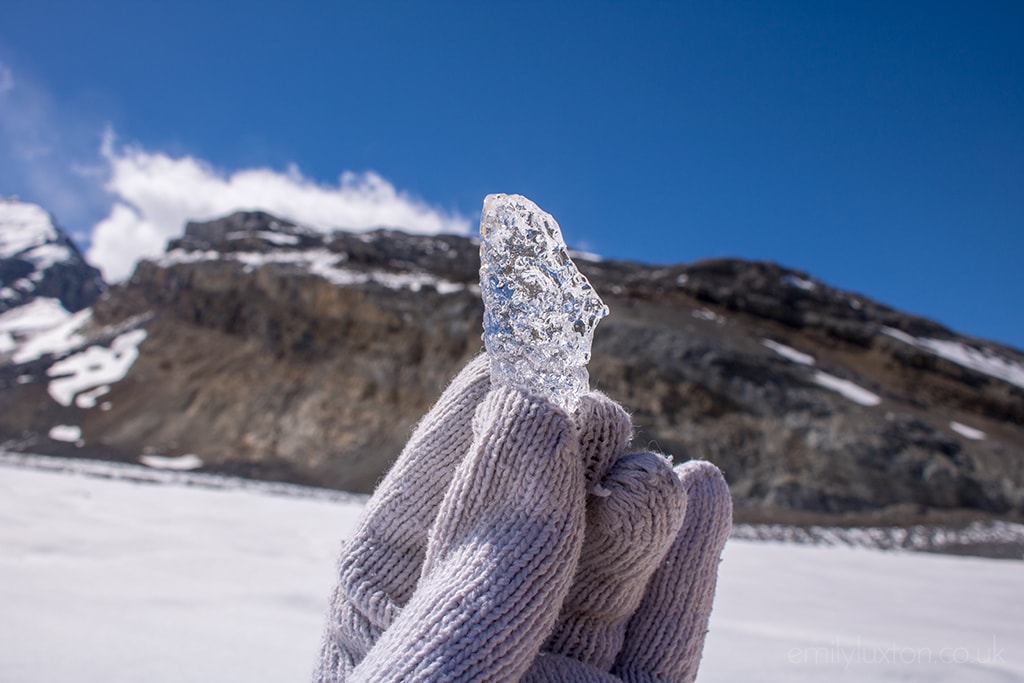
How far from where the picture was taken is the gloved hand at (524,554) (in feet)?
4.86

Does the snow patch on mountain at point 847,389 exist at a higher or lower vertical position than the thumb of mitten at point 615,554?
higher

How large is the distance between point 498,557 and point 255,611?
297 centimetres

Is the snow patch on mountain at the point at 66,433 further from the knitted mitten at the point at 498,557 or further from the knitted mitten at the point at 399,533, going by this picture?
the knitted mitten at the point at 498,557

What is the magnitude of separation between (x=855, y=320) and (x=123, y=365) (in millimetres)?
46724

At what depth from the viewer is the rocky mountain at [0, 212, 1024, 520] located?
1048 inches

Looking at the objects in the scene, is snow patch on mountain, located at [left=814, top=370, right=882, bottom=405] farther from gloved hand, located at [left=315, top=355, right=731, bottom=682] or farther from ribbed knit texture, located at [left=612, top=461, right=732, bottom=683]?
gloved hand, located at [left=315, top=355, right=731, bottom=682]

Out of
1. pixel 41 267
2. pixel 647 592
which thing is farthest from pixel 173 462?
pixel 41 267

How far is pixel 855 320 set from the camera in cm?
4344

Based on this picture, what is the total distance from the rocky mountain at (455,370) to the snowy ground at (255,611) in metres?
17.7

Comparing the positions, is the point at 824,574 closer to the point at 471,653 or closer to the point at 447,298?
the point at 471,653

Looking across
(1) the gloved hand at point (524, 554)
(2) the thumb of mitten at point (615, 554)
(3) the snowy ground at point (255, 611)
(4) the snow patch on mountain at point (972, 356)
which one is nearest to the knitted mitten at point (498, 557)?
(1) the gloved hand at point (524, 554)

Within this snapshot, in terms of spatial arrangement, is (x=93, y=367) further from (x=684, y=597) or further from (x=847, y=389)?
(x=684, y=597)

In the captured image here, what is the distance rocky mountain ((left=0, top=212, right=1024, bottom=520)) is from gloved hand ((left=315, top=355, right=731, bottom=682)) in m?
22.5

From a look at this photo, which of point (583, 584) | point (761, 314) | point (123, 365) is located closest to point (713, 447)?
point (761, 314)
